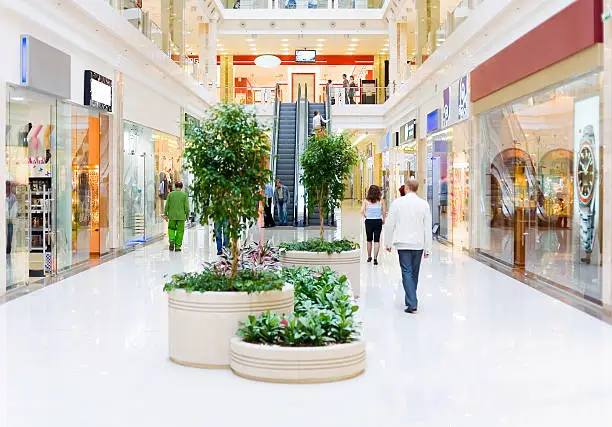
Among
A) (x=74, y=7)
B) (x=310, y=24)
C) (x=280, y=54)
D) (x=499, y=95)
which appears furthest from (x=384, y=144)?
(x=74, y=7)

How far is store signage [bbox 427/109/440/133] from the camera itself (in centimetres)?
1869

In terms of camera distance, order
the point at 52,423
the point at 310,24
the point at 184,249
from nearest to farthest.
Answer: the point at 52,423
the point at 184,249
the point at 310,24

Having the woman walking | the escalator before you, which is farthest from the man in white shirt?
the escalator

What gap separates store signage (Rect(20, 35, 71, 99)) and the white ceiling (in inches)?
804

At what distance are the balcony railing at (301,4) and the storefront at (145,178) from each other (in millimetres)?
10586

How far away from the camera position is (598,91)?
28.2 ft

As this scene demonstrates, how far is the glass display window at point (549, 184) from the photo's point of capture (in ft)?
29.0

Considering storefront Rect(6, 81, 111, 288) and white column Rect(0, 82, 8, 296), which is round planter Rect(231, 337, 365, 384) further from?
storefront Rect(6, 81, 111, 288)

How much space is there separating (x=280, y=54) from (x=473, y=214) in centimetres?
2683

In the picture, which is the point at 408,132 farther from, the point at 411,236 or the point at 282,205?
the point at 411,236

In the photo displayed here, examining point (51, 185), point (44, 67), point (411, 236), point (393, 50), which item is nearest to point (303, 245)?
point (411, 236)

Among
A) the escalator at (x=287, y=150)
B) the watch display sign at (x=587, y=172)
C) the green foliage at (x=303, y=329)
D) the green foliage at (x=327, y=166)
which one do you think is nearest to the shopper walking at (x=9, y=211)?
the green foliage at (x=327, y=166)

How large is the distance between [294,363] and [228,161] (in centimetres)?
170

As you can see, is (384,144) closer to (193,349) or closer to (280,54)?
(280,54)
